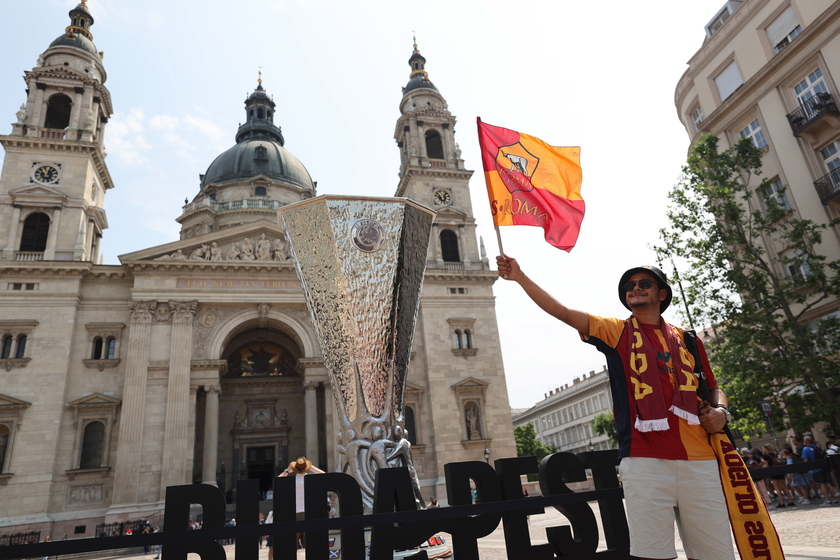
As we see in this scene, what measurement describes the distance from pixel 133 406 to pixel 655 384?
79.1ft

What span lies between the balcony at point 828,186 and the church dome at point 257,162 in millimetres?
33026

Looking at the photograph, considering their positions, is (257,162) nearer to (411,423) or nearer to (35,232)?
(35,232)

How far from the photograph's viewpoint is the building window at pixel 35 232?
25.5 meters

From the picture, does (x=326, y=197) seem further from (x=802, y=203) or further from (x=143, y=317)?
(x=143, y=317)

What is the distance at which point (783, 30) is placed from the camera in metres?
20.4

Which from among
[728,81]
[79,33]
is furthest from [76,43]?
[728,81]

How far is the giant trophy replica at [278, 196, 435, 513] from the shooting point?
5.64 meters

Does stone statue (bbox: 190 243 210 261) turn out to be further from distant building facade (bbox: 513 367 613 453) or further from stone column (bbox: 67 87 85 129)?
distant building facade (bbox: 513 367 613 453)

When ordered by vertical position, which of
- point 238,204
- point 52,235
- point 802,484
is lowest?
point 802,484

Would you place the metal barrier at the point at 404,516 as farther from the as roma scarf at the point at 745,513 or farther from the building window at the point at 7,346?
the building window at the point at 7,346

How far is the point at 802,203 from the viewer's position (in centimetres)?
1908

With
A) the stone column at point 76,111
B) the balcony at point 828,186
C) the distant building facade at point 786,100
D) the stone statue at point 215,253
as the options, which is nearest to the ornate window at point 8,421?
the stone statue at point 215,253

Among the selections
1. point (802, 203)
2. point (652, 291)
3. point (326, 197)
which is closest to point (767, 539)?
point (652, 291)

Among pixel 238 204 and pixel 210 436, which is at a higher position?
pixel 238 204
